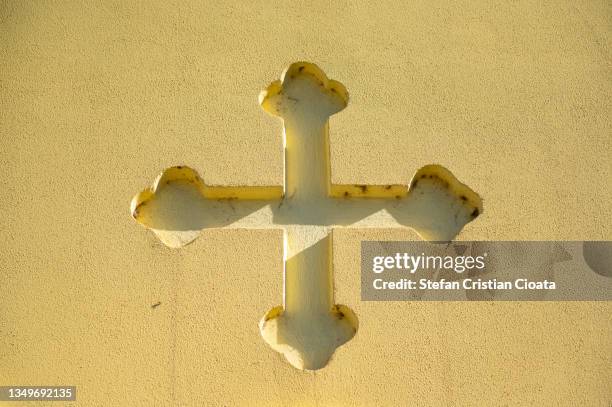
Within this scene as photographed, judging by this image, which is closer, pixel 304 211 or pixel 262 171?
pixel 304 211

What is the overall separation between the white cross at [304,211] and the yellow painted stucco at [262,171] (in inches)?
12.0

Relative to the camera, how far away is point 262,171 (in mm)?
2051

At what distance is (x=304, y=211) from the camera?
1.65 metres

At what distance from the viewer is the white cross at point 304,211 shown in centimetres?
164

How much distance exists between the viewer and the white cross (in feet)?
5.37

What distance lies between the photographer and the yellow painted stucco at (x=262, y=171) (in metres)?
2.02

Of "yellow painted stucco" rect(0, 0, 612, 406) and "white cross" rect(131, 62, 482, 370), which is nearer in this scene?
"white cross" rect(131, 62, 482, 370)

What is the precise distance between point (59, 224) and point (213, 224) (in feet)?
2.16

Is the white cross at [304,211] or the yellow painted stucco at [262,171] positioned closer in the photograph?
the white cross at [304,211]

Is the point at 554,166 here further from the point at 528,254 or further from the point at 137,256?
the point at 137,256

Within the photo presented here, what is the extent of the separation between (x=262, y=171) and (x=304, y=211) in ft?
1.45

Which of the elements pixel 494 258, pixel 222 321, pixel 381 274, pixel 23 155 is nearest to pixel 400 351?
pixel 381 274

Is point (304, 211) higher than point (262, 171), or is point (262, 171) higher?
point (262, 171)

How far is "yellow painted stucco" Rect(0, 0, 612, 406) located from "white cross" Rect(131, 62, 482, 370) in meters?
0.31
